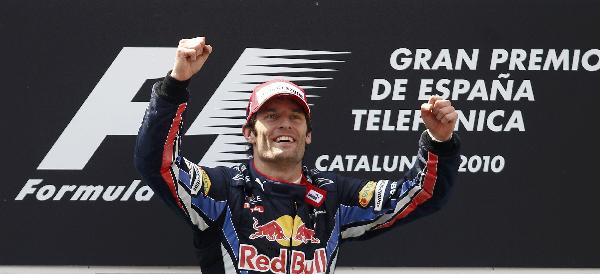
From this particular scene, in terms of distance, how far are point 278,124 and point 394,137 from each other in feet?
2.79

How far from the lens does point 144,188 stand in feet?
11.3

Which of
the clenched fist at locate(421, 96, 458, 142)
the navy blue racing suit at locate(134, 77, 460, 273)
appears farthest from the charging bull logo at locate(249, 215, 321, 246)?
the clenched fist at locate(421, 96, 458, 142)

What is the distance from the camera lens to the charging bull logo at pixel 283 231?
8.84 feet

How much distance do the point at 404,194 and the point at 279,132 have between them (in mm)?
412

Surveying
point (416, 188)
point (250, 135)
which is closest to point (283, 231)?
point (250, 135)

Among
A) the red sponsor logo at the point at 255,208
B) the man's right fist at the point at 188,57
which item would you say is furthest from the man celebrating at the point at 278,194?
the man's right fist at the point at 188,57

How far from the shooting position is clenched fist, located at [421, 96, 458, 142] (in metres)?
2.57

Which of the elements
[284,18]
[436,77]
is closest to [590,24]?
[436,77]

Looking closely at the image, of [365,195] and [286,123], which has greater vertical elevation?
[286,123]

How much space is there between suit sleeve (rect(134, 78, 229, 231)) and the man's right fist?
36mm

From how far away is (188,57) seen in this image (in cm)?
240

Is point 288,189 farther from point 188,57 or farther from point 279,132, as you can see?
point 188,57

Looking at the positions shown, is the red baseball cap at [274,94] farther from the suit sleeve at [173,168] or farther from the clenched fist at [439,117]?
the clenched fist at [439,117]

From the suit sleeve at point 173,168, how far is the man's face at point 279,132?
0.14 metres
